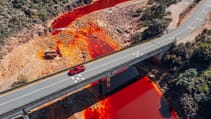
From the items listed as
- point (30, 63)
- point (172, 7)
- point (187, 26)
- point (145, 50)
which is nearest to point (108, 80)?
point (145, 50)

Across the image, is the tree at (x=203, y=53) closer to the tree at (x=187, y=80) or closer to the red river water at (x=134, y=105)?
the tree at (x=187, y=80)

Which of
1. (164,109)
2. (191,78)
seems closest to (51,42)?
(164,109)

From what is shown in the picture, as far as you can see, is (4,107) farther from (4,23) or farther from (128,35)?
(128,35)

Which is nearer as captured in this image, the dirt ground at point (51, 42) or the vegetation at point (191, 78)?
the vegetation at point (191, 78)

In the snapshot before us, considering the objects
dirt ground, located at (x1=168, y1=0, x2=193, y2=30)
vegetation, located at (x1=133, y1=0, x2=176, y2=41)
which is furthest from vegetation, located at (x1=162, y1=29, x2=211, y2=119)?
dirt ground, located at (x1=168, y1=0, x2=193, y2=30)

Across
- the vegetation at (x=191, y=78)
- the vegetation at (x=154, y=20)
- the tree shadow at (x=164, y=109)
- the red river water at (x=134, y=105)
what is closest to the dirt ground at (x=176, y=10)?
the vegetation at (x=154, y=20)

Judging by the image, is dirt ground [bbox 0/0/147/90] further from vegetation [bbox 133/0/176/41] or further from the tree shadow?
the tree shadow
